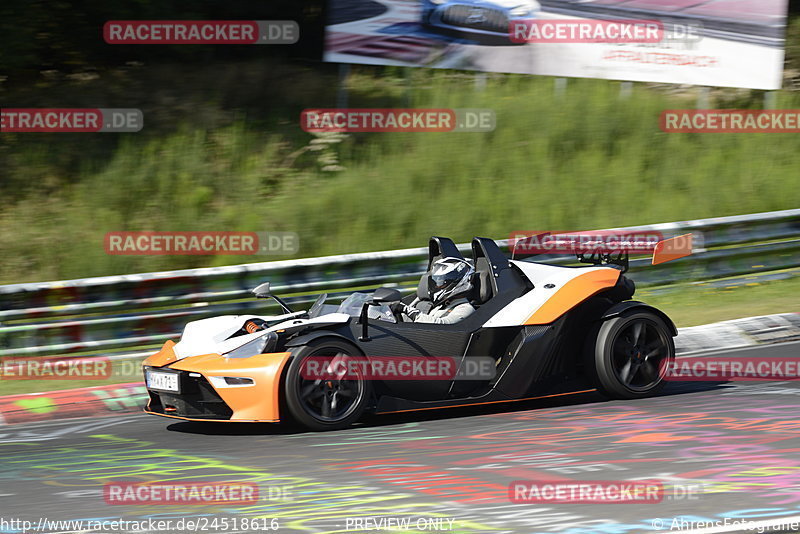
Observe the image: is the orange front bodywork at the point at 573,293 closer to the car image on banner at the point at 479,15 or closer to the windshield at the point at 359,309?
the windshield at the point at 359,309

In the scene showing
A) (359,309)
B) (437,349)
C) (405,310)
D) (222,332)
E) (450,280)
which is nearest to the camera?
(437,349)

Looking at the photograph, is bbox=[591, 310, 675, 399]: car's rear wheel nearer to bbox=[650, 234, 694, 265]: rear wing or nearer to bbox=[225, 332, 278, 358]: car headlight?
bbox=[650, 234, 694, 265]: rear wing

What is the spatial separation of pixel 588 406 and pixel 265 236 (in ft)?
24.3

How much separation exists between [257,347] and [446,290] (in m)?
1.54

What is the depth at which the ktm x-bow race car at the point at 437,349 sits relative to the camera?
22.6 feet

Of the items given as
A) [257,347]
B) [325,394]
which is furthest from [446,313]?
[257,347]

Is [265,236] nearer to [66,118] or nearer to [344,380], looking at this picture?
[66,118]

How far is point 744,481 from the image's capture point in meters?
5.50

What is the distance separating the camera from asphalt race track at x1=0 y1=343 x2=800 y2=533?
5055 mm

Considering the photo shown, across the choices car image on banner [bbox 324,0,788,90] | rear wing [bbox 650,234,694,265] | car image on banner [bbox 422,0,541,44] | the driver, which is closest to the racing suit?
the driver

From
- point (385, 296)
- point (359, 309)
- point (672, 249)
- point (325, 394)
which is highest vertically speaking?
point (672, 249)

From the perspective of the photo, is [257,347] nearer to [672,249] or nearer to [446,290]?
[446,290]

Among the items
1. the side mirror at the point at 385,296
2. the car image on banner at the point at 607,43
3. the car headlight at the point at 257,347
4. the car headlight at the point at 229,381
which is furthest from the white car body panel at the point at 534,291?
the car image on banner at the point at 607,43

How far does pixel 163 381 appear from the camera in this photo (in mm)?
7051
